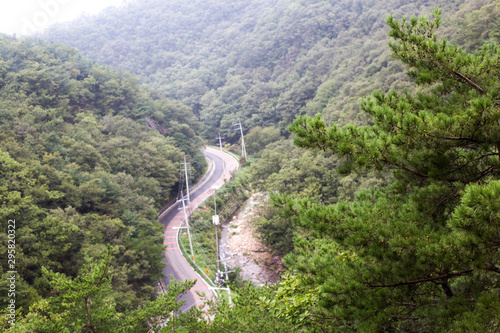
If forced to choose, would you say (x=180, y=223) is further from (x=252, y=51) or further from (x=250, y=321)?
(x=252, y=51)

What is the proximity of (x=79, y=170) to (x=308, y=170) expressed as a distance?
15.0 m

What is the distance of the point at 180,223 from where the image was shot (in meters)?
27.4

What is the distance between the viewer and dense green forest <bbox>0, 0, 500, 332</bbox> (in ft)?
11.8

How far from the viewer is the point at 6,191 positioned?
45.4 feet

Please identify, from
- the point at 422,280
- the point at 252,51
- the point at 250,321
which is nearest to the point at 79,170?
the point at 250,321

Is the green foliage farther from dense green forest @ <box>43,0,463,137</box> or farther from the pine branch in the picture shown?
dense green forest @ <box>43,0,463,137</box>

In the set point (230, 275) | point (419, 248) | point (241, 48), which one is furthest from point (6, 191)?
point (241, 48)

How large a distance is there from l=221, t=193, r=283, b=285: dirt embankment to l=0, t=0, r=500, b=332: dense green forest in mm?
1607

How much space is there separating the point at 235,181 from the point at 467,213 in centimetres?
3026

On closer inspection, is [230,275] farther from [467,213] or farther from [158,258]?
[467,213]

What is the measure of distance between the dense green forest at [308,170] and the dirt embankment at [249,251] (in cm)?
161

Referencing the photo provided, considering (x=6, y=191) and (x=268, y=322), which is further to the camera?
(x=6, y=191)

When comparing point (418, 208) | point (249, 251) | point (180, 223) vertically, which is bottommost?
point (249, 251)

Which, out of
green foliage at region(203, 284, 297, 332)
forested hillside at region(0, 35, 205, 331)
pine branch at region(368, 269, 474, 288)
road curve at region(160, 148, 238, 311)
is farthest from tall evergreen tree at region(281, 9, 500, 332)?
road curve at region(160, 148, 238, 311)
